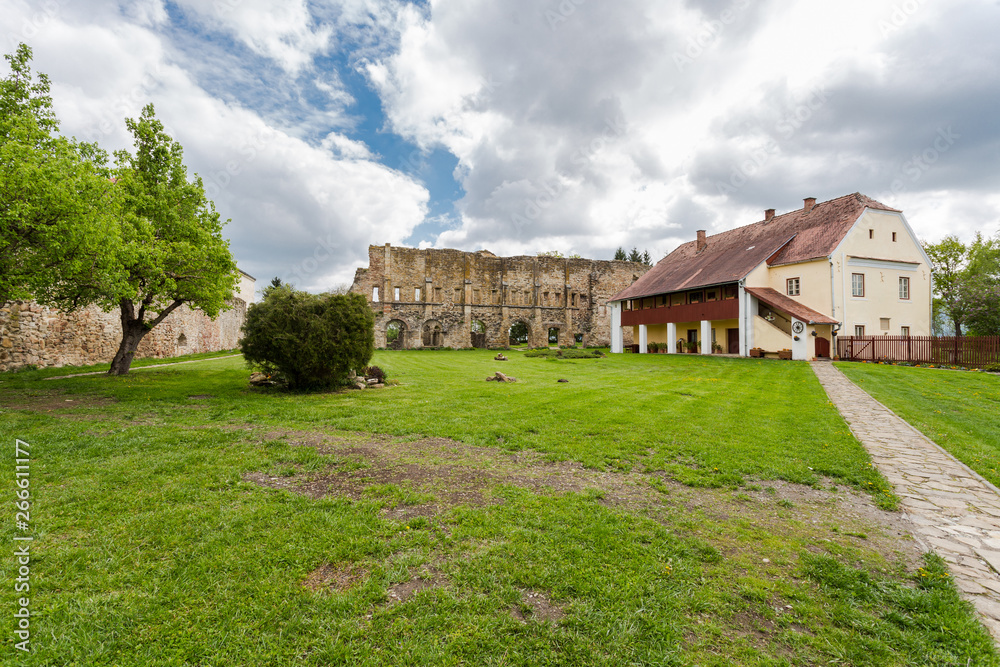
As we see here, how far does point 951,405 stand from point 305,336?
51.2 feet

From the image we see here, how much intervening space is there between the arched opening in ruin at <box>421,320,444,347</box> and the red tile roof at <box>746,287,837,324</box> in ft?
84.7

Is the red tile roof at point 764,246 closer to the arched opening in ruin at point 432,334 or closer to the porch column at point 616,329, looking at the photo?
the porch column at point 616,329

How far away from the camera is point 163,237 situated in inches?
522

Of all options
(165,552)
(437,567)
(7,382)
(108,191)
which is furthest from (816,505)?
(7,382)

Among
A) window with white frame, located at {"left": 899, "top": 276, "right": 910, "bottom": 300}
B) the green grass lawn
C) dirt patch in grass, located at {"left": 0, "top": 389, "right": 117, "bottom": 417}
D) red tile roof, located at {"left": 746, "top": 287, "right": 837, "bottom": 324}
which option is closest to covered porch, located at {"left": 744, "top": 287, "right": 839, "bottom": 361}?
red tile roof, located at {"left": 746, "top": 287, "right": 837, "bottom": 324}

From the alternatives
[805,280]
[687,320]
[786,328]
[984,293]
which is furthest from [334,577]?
[984,293]

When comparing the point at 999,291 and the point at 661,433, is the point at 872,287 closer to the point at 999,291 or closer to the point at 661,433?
the point at 999,291

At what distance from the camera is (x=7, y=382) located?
11477 mm

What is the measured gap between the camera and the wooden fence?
18938mm

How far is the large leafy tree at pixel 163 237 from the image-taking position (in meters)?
11.6

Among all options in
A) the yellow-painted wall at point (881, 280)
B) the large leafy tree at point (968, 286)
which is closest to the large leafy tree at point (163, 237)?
the yellow-painted wall at point (881, 280)

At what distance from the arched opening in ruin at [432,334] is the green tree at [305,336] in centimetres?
2865

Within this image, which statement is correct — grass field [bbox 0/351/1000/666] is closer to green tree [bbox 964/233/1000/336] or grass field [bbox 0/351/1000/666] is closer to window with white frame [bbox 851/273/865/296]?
window with white frame [bbox 851/273/865/296]

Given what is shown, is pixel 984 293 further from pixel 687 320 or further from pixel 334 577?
pixel 334 577
